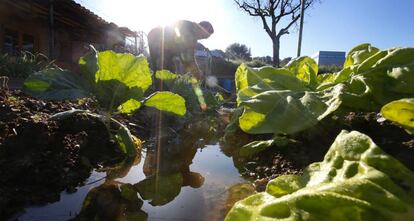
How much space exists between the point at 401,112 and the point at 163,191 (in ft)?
2.74

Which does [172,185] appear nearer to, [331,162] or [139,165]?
[139,165]

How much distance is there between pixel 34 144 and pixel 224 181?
0.80 meters

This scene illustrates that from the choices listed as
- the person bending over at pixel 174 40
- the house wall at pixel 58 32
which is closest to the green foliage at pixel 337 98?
the person bending over at pixel 174 40

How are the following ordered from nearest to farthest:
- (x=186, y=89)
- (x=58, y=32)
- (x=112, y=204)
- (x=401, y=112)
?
(x=401, y=112) < (x=112, y=204) < (x=186, y=89) < (x=58, y=32)

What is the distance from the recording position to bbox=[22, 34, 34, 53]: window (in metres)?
9.91

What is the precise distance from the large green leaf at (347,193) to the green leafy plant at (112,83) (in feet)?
3.36

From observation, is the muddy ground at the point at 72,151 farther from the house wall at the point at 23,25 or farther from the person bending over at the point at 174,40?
the house wall at the point at 23,25

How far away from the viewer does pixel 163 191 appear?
1.39 m

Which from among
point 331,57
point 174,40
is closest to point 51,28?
point 174,40

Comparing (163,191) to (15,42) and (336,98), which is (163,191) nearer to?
(336,98)

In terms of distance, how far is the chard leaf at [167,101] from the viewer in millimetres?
1950

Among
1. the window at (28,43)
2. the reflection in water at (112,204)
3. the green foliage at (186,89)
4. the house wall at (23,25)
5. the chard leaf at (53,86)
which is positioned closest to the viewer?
the reflection in water at (112,204)

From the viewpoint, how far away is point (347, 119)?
175cm

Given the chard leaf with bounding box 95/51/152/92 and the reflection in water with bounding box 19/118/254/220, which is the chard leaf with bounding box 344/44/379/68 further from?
the chard leaf with bounding box 95/51/152/92
